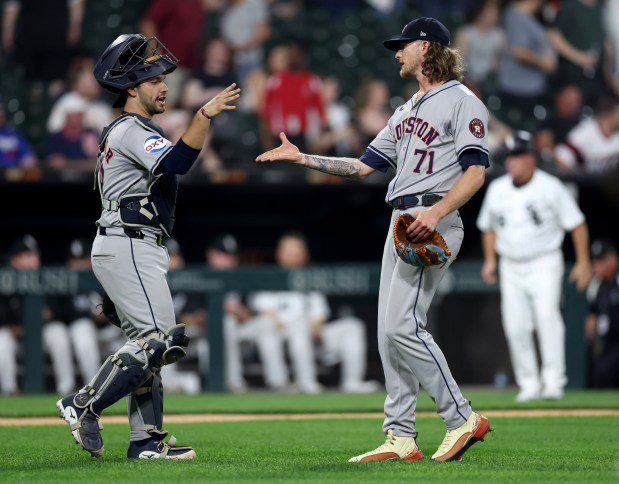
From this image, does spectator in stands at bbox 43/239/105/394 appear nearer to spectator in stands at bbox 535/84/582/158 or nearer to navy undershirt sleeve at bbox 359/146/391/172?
spectator in stands at bbox 535/84/582/158

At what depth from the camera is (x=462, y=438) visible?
4.71 m

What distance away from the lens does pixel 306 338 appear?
409 inches

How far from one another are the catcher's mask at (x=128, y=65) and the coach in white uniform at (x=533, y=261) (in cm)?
431

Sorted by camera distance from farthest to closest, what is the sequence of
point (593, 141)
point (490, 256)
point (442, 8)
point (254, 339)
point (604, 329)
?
point (442, 8) → point (593, 141) → point (254, 339) → point (604, 329) → point (490, 256)

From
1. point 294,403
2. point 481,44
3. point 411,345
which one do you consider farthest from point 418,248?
point 481,44

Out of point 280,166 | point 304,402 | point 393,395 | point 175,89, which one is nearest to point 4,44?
point 175,89

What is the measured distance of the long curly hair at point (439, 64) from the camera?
16.0ft

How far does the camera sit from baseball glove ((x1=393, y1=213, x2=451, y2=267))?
4594mm

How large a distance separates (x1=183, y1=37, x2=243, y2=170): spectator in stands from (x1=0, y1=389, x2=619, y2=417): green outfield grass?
2.75 m

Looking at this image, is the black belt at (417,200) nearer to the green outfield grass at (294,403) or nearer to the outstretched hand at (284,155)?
the outstretched hand at (284,155)

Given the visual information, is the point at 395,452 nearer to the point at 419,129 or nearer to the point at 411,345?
the point at 411,345

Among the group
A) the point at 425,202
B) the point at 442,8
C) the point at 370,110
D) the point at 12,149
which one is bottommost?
the point at 425,202

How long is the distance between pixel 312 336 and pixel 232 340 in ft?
2.50

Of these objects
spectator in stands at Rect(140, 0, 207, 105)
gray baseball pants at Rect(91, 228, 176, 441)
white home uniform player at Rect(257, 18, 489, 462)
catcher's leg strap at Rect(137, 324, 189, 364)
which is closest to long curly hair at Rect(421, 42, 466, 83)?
white home uniform player at Rect(257, 18, 489, 462)
